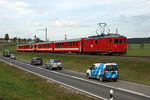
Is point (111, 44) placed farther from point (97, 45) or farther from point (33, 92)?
point (33, 92)

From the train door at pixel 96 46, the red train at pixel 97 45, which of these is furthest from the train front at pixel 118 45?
the train door at pixel 96 46

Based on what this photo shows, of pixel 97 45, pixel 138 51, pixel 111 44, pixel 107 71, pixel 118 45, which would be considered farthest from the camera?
pixel 138 51

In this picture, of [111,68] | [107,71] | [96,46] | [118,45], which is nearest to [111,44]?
[118,45]

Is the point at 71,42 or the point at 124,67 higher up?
the point at 71,42

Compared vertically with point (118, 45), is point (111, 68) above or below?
below

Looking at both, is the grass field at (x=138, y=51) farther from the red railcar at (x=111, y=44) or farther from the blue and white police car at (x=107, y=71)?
the blue and white police car at (x=107, y=71)

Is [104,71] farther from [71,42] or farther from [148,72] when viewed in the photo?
[71,42]

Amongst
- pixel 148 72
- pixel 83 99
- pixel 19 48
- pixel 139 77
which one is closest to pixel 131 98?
pixel 83 99

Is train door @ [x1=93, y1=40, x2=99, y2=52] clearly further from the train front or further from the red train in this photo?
the train front

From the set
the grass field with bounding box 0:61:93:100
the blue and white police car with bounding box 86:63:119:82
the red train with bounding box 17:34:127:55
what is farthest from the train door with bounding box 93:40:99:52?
the grass field with bounding box 0:61:93:100

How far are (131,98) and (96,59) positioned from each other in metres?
20.7

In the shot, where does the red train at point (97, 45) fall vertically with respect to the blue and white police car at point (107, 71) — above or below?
above

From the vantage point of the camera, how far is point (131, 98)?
39.0ft

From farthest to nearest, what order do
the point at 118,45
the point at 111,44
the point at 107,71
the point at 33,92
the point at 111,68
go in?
the point at 118,45, the point at 111,44, the point at 111,68, the point at 107,71, the point at 33,92
